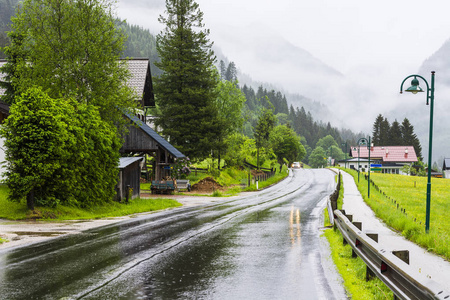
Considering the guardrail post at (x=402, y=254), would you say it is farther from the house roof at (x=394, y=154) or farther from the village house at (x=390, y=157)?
the village house at (x=390, y=157)

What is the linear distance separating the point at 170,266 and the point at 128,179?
18.2 meters

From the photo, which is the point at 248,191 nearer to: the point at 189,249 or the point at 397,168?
the point at 189,249

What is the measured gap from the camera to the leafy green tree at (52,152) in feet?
54.1

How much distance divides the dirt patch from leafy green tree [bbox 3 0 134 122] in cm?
1984

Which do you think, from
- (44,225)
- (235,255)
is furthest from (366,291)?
(44,225)

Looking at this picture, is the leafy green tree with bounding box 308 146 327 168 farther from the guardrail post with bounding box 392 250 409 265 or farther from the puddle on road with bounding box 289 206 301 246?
the guardrail post with bounding box 392 250 409 265

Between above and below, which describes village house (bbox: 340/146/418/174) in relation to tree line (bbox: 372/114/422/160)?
below

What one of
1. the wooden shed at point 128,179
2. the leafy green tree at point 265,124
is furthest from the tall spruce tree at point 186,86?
the leafy green tree at point 265,124

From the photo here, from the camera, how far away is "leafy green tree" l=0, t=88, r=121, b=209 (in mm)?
16484

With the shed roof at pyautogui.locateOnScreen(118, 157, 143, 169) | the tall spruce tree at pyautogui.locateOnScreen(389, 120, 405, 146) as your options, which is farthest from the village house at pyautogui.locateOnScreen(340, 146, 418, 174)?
the shed roof at pyautogui.locateOnScreen(118, 157, 143, 169)

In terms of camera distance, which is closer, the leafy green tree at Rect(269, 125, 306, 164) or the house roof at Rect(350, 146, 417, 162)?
the leafy green tree at Rect(269, 125, 306, 164)

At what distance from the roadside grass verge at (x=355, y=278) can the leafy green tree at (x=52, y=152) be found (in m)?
11.9

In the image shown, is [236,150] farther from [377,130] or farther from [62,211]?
[377,130]

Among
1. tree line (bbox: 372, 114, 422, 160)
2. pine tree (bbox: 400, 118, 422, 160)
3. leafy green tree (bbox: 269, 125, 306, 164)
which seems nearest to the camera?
leafy green tree (bbox: 269, 125, 306, 164)
